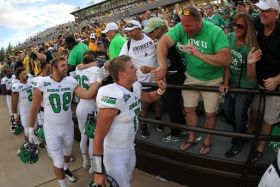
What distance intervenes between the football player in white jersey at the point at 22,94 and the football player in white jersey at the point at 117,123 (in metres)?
4.17

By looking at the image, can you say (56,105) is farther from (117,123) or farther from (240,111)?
(240,111)

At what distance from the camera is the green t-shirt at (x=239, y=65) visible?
3.79 meters

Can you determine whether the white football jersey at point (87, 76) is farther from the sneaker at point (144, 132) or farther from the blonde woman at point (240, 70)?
the blonde woman at point (240, 70)

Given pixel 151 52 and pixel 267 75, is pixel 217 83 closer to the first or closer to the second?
pixel 267 75

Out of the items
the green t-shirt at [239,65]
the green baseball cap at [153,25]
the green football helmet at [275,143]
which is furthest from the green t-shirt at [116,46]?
the green football helmet at [275,143]

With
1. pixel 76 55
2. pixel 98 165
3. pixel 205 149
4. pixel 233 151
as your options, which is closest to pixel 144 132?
pixel 205 149

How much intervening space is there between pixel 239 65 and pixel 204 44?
0.51m

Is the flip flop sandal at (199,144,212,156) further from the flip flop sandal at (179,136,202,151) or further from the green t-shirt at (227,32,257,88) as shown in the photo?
the green t-shirt at (227,32,257,88)

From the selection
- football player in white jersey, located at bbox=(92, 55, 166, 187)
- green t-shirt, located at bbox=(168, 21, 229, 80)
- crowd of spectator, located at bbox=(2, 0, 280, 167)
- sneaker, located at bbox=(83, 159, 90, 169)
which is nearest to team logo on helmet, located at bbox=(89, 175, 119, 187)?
football player in white jersey, located at bbox=(92, 55, 166, 187)

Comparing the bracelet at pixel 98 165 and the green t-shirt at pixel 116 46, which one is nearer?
the bracelet at pixel 98 165

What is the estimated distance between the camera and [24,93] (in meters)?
6.88

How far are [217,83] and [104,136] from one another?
5.68 feet

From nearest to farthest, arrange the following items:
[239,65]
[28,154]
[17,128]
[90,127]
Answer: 1. [239,65]
2. [28,154]
3. [90,127]
4. [17,128]

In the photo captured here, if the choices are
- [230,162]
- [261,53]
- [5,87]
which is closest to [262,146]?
[230,162]
